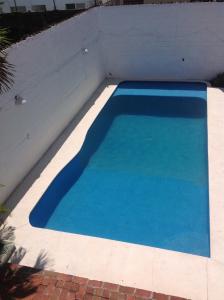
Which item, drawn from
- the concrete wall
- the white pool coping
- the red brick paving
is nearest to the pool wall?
the concrete wall

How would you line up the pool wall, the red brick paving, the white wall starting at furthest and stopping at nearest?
the white wall
the pool wall
the red brick paving

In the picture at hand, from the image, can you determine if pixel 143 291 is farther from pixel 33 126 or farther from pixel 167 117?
pixel 167 117

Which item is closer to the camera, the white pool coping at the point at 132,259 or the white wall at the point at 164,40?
the white pool coping at the point at 132,259

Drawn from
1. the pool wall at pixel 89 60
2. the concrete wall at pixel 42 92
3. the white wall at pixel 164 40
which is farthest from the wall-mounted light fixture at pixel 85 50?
the white wall at pixel 164 40

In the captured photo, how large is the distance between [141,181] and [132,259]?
3621mm

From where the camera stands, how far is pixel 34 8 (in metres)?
27.1

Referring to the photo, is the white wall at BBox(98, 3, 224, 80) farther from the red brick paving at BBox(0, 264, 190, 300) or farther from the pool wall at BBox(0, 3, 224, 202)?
the red brick paving at BBox(0, 264, 190, 300)

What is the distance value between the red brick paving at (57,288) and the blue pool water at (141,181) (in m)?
1.79

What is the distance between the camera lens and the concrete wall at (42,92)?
31.4ft

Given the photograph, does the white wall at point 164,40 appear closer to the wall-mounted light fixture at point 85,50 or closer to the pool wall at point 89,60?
the pool wall at point 89,60

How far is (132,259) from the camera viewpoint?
755 cm

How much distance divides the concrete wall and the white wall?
169cm

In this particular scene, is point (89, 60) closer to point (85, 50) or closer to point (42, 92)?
point (85, 50)

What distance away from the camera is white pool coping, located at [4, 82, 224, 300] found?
6.89 metres
